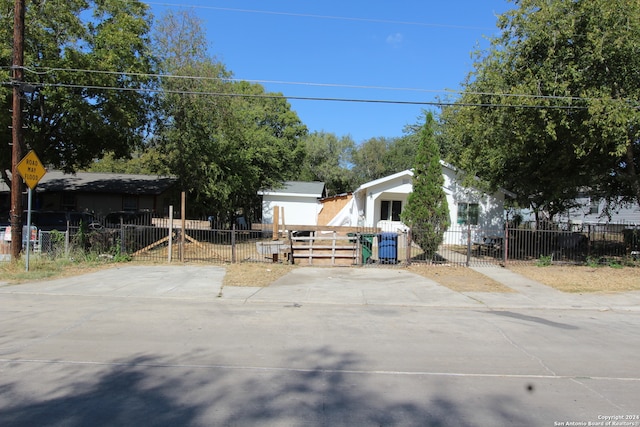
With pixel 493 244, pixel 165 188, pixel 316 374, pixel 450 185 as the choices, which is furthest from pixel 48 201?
pixel 316 374

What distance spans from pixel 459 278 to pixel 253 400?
10028 mm

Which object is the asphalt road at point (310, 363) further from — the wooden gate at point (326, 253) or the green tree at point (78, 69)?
the green tree at point (78, 69)

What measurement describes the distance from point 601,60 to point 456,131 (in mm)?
5907

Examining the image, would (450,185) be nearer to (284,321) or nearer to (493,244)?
(493,244)

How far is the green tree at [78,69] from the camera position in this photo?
1609cm

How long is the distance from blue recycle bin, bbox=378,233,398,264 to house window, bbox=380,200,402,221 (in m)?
10.7

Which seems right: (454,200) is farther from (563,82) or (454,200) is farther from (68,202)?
(68,202)

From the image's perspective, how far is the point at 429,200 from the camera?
1542 cm

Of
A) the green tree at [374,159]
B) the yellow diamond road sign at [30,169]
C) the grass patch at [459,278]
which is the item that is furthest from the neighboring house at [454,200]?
the green tree at [374,159]

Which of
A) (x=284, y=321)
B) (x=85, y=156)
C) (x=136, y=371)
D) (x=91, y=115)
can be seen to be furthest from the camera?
(x=85, y=156)

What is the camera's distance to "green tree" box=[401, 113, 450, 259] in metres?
15.4

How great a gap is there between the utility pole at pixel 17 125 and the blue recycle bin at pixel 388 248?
11.4m

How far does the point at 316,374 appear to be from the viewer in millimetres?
5027

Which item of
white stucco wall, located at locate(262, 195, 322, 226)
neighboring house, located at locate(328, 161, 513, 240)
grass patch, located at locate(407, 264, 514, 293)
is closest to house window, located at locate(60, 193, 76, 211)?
white stucco wall, located at locate(262, 195, 322, 226)
